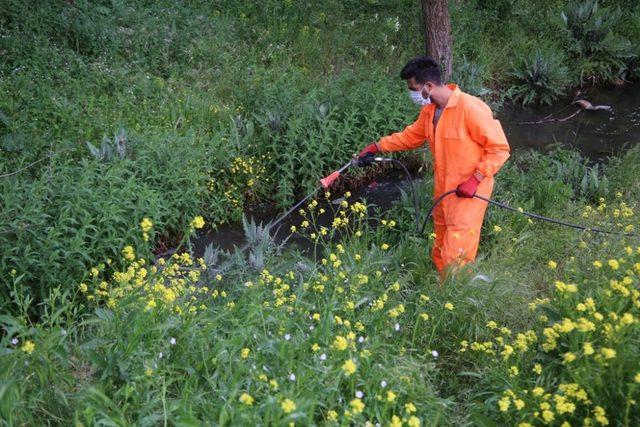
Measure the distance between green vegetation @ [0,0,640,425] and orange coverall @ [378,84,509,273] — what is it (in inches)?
13.3

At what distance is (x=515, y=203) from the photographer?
6500mm

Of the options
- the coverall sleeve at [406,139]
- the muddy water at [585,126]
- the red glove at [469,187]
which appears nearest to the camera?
the red glove at [469,187]

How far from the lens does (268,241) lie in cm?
531

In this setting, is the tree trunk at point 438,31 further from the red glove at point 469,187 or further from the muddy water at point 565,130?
the red glove at point 469,187

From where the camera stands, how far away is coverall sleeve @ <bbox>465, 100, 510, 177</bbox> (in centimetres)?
472

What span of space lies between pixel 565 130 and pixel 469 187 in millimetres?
5638

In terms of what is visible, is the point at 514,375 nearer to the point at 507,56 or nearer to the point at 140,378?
the point at 140,378

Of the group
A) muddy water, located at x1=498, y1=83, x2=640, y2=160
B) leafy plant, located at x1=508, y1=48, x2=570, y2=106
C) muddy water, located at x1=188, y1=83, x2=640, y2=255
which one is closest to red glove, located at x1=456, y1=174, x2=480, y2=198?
muddy water, located at x1=188, y1=83, x2=640, y2=255

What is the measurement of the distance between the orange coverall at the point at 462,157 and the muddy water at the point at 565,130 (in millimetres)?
2200

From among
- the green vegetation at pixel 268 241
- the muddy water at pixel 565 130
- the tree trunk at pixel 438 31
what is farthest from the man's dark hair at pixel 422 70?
the tree trunk at pixel 438 31

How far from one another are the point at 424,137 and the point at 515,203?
163cm

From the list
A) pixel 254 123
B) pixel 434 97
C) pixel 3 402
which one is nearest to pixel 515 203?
pixel 434 97

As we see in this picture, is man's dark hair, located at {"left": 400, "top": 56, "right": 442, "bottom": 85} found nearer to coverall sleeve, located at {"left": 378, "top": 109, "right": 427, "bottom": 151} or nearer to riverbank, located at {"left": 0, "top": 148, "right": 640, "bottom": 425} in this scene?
coverall sleeve, located at {"left": 378, "top": 109, "right": 427, "bottom": 151}

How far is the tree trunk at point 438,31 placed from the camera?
880cm
